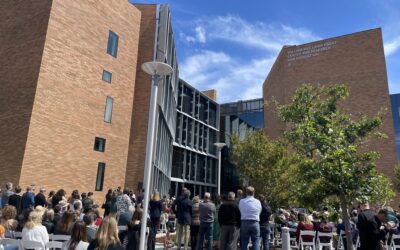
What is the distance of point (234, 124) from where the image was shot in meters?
42.0

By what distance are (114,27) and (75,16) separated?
8.94 ft

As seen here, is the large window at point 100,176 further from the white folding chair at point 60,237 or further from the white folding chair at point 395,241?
the white folding chair at point 395,241

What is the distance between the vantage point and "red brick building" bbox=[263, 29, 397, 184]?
3014cm

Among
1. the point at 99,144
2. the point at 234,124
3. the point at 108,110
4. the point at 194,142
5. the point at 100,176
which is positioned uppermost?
the point at 234,124

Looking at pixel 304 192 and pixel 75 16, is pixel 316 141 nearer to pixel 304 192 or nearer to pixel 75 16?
pixel 304 192

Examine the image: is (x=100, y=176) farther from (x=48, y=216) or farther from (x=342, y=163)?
(x=342, y=163)

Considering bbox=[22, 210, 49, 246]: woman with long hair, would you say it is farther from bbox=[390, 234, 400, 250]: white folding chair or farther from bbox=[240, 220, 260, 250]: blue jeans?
bbox=[390, 234, 400, 250]: white folding chair

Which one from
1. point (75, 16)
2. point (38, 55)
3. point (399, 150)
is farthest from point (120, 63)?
point (399, 150)

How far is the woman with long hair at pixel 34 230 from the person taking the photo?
19.4ft

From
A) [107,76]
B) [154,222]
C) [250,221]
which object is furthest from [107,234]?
[107,76]

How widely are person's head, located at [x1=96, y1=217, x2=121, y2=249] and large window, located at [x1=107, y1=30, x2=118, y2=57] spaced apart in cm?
1670

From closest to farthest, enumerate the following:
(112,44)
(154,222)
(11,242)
A: (11,242), (154,222), (112,44)

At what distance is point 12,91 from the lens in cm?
1669

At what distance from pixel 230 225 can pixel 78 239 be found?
429 cm
